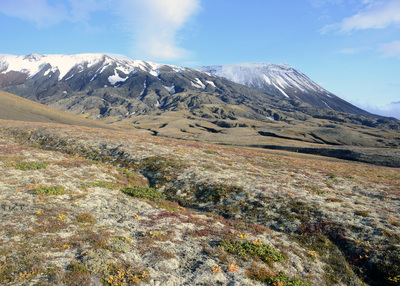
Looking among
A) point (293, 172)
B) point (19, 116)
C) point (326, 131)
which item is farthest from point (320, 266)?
point (326, 131)

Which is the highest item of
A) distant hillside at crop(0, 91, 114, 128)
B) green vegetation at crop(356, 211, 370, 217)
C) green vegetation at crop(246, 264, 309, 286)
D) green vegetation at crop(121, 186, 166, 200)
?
distant hillside at crop(0, 91, 114, 128)

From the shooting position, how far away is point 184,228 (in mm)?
13664

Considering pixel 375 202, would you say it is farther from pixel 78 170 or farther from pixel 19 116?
pixel 19 116

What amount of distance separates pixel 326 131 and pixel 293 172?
17476 cm

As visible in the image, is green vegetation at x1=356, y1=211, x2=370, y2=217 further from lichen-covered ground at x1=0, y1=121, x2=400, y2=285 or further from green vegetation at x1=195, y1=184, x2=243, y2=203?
green vegetation at x1=195, y1=184, x2=243, y2=203

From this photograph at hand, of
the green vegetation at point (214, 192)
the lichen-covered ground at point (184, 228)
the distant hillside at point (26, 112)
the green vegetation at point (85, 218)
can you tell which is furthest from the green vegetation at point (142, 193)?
the distant hillside at point (26, 112)

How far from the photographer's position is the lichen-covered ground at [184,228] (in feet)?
30.6

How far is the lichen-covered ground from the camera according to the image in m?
9.34

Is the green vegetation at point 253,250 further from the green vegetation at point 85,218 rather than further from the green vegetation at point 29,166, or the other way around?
the green vegetation at point 29,166

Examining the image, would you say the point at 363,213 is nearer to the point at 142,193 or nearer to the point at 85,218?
the point at 142,193

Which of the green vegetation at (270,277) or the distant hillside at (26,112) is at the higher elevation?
the distant hillside at (26,112)

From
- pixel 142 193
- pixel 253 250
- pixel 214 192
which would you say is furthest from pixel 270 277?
pixel 142 193

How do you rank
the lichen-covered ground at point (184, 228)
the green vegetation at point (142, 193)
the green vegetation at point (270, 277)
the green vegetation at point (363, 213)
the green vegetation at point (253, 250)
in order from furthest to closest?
1. the green vegetation at point (142, 193)
2. the green vegetation at point (363, 213)
3. the green vegetation at point (253, 250)
4. the green vegetation at point (270, 277)
5. the lichen-covered ground at point (184, 228)

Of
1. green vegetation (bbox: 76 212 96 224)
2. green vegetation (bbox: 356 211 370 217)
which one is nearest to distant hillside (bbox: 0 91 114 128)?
green vegetation (bbox: 76 212 96 224)
